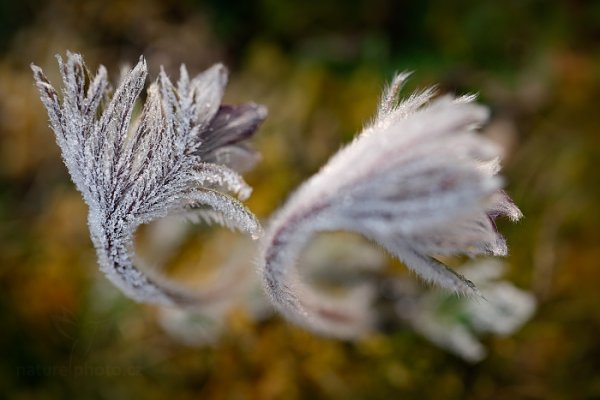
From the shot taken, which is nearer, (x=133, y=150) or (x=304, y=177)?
(x=133, y=150)

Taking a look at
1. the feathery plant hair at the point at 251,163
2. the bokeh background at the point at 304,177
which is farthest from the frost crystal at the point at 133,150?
the bokeh background at the point at 304,177

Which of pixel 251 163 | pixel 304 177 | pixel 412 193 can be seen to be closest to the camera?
pixel 412 193

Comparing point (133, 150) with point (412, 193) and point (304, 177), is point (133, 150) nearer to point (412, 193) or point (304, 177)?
point (412, 193)

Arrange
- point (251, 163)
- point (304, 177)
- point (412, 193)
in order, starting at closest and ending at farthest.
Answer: point (412, 193)
point (251, 163)
point (304, 177)

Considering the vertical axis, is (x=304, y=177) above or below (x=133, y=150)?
above

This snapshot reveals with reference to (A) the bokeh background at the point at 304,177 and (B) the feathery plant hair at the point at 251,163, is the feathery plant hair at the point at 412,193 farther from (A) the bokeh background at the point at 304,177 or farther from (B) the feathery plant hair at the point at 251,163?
(A) the bokeh background at the point at 304,177

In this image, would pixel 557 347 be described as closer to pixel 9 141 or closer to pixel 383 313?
pixel 383 313

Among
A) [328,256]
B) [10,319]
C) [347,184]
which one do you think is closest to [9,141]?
[10,319]

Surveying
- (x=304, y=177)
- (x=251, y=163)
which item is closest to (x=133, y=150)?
(x=251, y=163)
